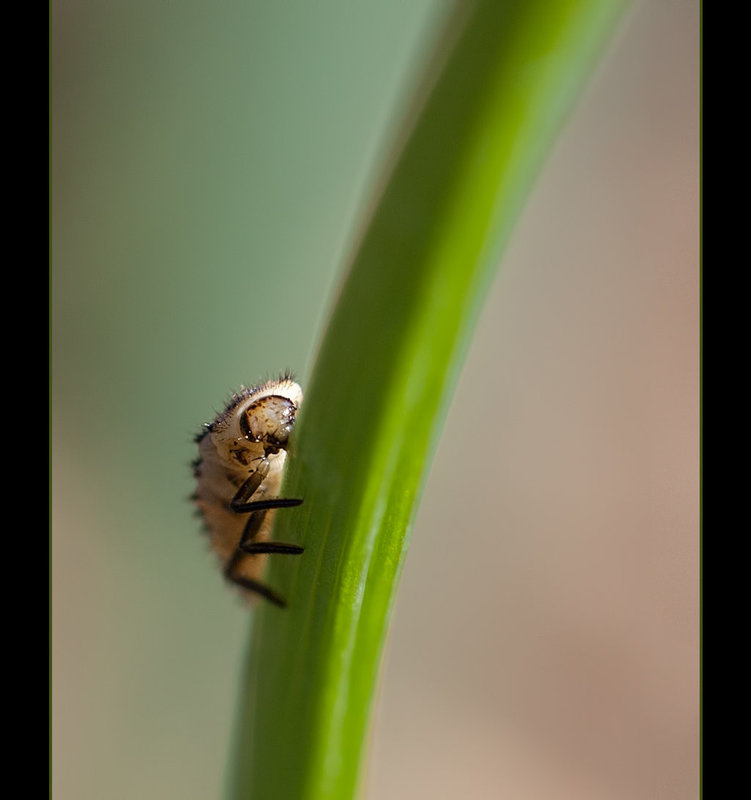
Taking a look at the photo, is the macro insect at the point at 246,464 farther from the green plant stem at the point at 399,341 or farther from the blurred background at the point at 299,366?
the green plant stem at the point at 399,341

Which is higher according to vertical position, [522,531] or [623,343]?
[623,343]

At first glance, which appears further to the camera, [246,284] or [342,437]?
[246,284]
